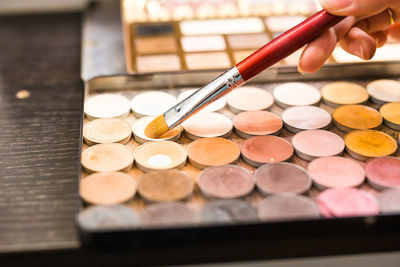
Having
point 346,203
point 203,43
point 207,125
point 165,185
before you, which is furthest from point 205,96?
point 203,43

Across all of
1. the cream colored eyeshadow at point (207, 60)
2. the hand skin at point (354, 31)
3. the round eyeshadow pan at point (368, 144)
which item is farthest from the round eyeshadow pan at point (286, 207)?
the cream colored eyeshadow at point (207, 60)

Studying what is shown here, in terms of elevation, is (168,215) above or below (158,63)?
below

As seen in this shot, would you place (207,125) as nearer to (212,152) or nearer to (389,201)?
(212,152)

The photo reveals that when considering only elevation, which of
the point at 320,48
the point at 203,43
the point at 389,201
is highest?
the point at 203,43

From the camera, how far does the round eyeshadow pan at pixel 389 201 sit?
686 mm

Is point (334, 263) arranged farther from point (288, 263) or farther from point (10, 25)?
point (10, 25)

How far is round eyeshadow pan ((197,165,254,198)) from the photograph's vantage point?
27.9 inches

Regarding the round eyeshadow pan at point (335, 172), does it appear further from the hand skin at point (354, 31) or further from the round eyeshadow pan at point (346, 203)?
the hand skin at point (354, 31)

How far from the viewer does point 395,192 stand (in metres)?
0.71

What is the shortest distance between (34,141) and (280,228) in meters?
0.48

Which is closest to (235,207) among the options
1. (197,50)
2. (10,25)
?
(197,50)

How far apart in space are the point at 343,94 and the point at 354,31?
0.14 m

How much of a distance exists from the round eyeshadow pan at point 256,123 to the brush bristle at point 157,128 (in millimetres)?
130

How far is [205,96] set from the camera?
818 mm
